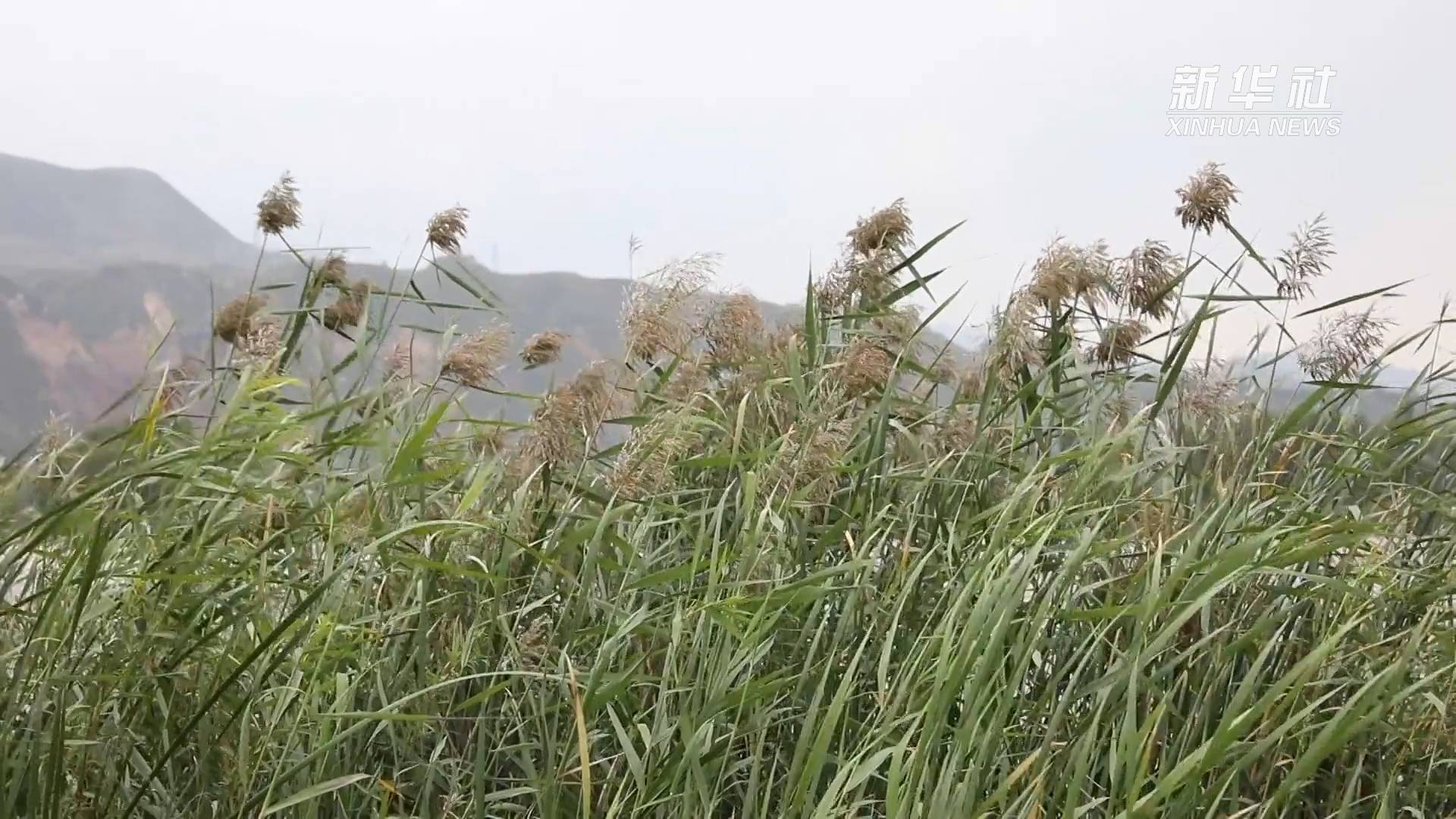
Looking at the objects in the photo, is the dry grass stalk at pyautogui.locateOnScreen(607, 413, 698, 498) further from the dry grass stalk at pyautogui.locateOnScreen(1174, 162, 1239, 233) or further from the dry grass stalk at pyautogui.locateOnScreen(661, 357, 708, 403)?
the dry grass stalk at pyautogui.locateOnScreen(1174, 162, 1239, 233)

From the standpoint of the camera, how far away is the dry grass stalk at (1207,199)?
1.63m

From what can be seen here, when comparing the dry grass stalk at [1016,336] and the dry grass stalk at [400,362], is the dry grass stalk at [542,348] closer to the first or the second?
the dry grass stalk at [400,362]

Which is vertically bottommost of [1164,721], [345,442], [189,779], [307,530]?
[189,779]

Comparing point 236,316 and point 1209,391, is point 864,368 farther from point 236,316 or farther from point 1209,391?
point 236,316

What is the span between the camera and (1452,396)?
1.55 meters

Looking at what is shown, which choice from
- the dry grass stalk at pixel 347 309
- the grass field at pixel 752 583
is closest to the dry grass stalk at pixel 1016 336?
the grass field at pixel 752 583

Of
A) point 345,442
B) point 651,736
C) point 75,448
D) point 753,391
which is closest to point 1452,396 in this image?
point 753,391

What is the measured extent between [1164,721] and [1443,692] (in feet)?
1.07

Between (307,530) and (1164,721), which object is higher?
(307,530)

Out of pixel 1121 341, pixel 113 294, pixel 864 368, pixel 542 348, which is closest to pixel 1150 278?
pixel 1121 341

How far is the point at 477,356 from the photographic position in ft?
4.47

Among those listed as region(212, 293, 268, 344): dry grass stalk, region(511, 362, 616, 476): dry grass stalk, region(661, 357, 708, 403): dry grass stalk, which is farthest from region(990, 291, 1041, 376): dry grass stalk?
region(212, 293, 268, 344): dry grass stalk

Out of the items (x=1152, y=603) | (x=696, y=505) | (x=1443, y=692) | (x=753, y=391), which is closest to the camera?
(x=1152, y=603)

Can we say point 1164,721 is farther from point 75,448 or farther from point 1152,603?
point 75,448
